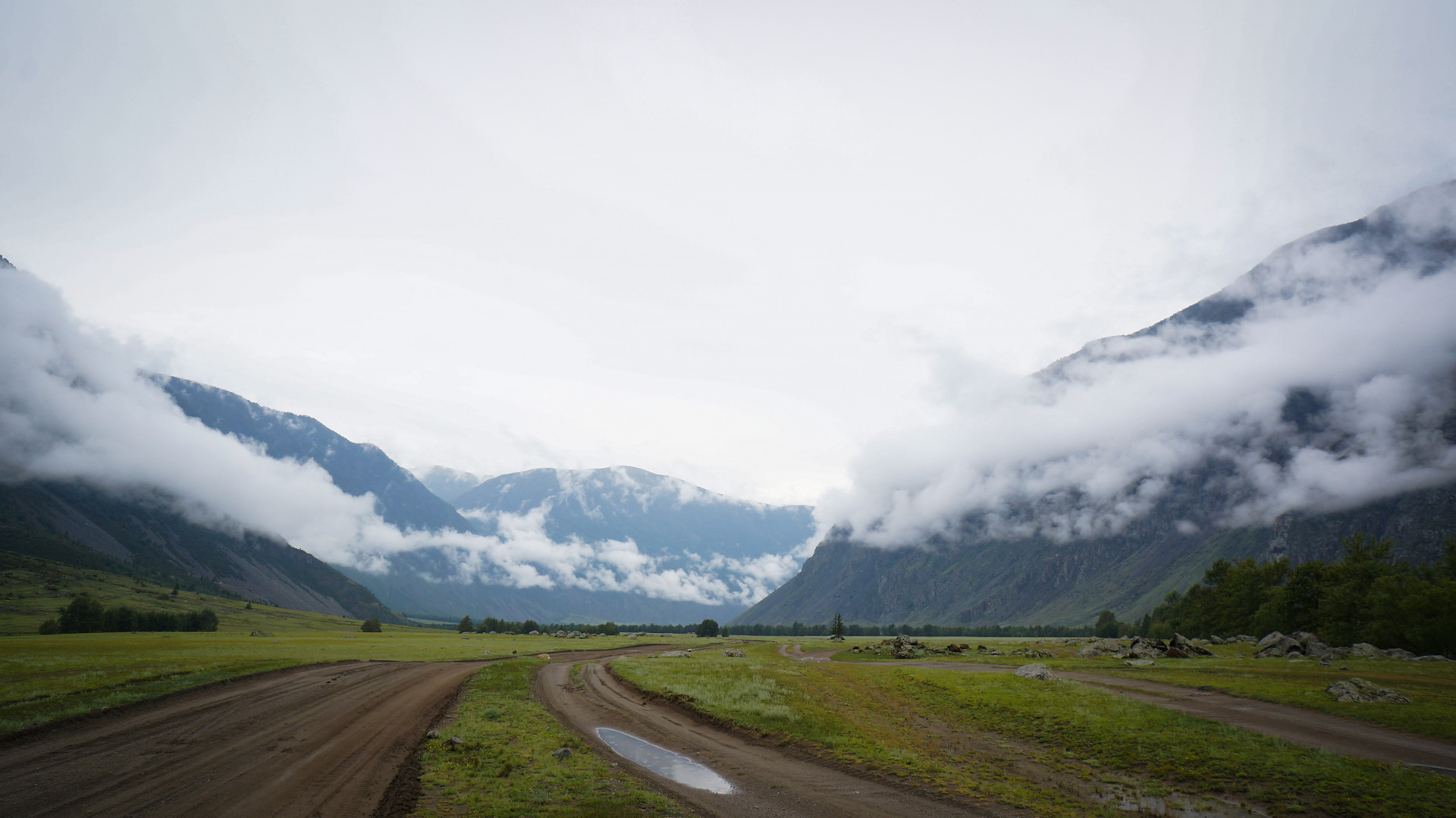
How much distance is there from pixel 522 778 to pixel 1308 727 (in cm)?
3244

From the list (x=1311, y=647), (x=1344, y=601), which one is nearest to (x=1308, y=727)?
(x=1311, y=647)

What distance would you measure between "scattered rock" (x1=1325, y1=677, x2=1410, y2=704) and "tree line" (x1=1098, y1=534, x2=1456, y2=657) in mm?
49229

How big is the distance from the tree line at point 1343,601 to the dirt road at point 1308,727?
5017cm

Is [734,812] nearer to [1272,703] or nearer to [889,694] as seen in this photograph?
[889,694]

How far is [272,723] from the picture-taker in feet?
82.6

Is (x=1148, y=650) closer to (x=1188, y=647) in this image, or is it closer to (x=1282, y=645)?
(x=1188, y=647)

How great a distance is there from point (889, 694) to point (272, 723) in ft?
104

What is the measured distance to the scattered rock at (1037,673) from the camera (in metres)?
41.9

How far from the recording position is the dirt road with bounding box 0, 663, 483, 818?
49.5ft

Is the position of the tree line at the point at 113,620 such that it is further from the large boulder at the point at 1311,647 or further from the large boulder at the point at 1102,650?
the large boulder at the point at 1311,647

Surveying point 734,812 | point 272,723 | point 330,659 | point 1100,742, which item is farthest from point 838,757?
point 330,659

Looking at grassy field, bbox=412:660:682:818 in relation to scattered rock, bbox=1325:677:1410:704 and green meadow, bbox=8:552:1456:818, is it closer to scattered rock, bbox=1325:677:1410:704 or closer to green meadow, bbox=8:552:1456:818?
green meadow, bbox=8:552:1456:818

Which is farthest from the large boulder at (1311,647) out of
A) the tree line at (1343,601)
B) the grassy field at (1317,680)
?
the tree line at (1343,601)

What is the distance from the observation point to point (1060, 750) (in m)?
22.8
